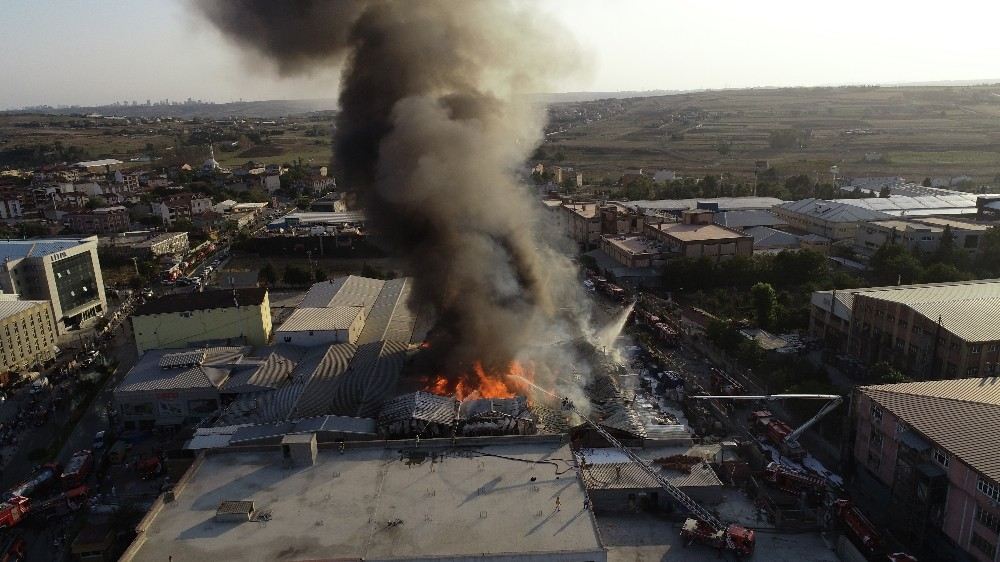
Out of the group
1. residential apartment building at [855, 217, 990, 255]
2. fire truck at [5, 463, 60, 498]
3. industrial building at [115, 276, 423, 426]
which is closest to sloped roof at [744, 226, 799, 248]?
residential apartment building at [855, 217, 990, 255]

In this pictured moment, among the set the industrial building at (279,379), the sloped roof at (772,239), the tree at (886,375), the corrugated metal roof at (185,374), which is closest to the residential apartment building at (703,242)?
the sloped roof at (772,239)

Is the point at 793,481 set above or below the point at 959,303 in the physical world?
below

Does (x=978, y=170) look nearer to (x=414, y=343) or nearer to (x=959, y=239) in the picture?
(x=959, y=239)

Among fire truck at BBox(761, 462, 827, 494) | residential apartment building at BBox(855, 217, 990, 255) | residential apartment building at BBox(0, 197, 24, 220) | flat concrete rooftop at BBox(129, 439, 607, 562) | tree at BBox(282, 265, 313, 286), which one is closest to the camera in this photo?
flat concrete rooftop at BBox(129, 439, 607, 562)

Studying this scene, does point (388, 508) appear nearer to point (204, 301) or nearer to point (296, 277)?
point (204, 301)

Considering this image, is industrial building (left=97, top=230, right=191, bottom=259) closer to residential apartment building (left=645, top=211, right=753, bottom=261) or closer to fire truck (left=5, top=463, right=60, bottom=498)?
fire truck (left=5, top=463, right=60, bottom=498)

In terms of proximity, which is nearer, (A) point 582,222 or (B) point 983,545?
(B) point 983,545

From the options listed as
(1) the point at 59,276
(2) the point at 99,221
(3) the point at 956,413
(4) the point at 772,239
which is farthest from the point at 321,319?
(2) the point at 99,221
